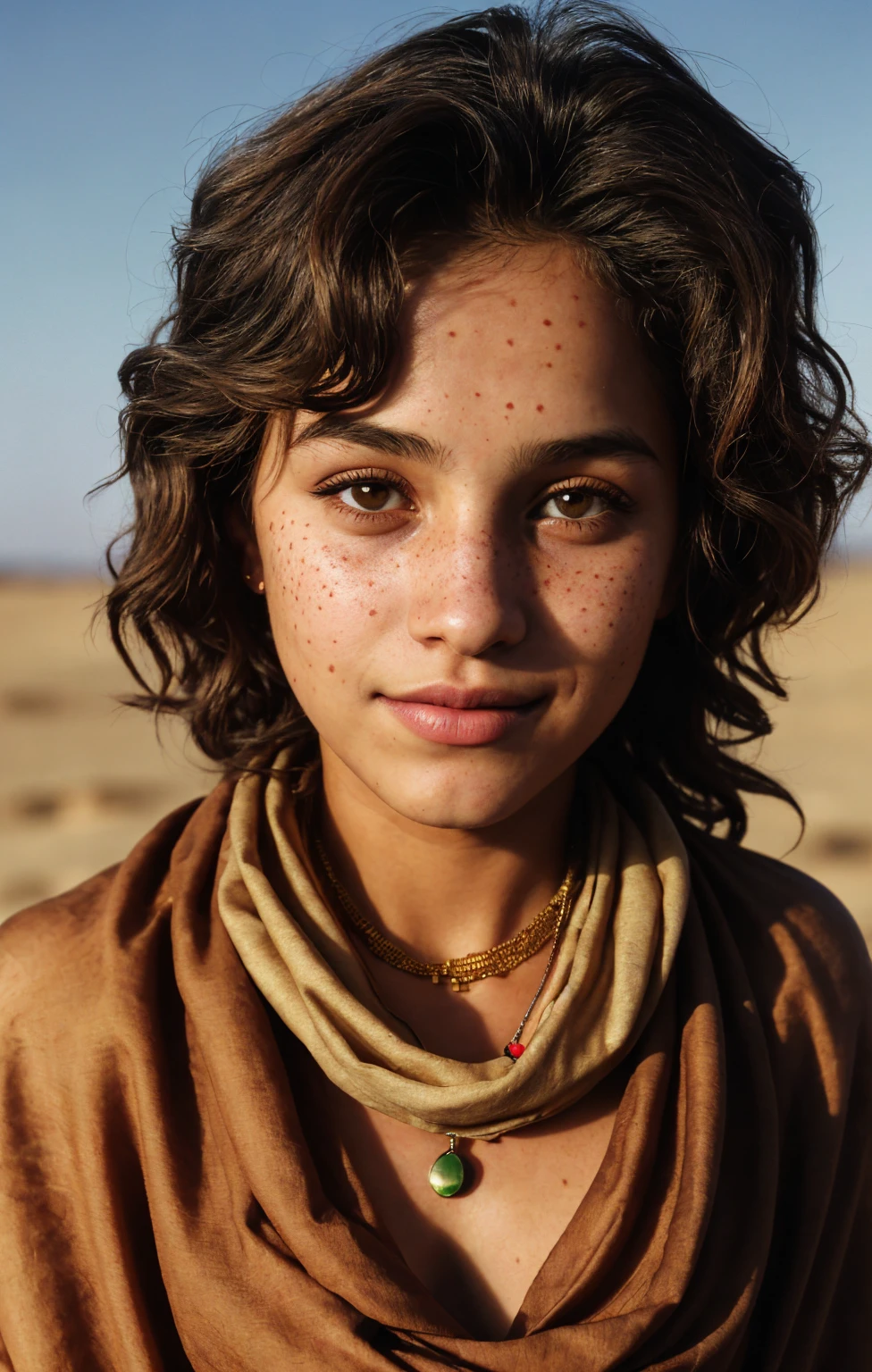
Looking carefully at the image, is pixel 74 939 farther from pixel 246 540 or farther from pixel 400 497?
pixel 400 497

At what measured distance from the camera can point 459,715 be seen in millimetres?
1953

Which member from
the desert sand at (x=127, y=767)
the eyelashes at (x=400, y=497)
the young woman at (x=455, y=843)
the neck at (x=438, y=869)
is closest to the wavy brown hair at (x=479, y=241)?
the young woman at (x=455, y=843)

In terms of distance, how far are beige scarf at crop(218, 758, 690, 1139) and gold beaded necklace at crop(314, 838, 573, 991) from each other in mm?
63

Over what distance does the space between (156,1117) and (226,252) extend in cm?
136

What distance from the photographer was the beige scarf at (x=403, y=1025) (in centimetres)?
203

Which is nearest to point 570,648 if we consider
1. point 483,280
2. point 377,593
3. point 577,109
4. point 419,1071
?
point 377,593

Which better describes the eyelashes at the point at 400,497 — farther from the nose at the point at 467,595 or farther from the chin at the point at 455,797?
the chin at the point at 455,797

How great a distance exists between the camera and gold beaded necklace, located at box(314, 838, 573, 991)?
7.55 ft

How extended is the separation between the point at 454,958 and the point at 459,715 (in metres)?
0.57

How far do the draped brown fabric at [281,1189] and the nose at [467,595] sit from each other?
0.65 meters

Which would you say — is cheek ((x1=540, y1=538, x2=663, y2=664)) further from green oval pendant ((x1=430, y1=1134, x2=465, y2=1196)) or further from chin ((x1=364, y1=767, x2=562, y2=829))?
green oval pendant ((x1=430, y1=1134, x2=465, y2=1196))

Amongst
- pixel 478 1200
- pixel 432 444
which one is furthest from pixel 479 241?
pixel 478 1200

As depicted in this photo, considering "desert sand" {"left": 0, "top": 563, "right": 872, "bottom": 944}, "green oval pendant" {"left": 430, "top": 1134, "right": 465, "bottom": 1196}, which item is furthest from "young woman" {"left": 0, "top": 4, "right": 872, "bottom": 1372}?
"desert sand" {"left": 0, "top": 563, "right": 872, "bottom": 944}

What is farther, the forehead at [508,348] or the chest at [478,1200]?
the chest at [478,1200]
